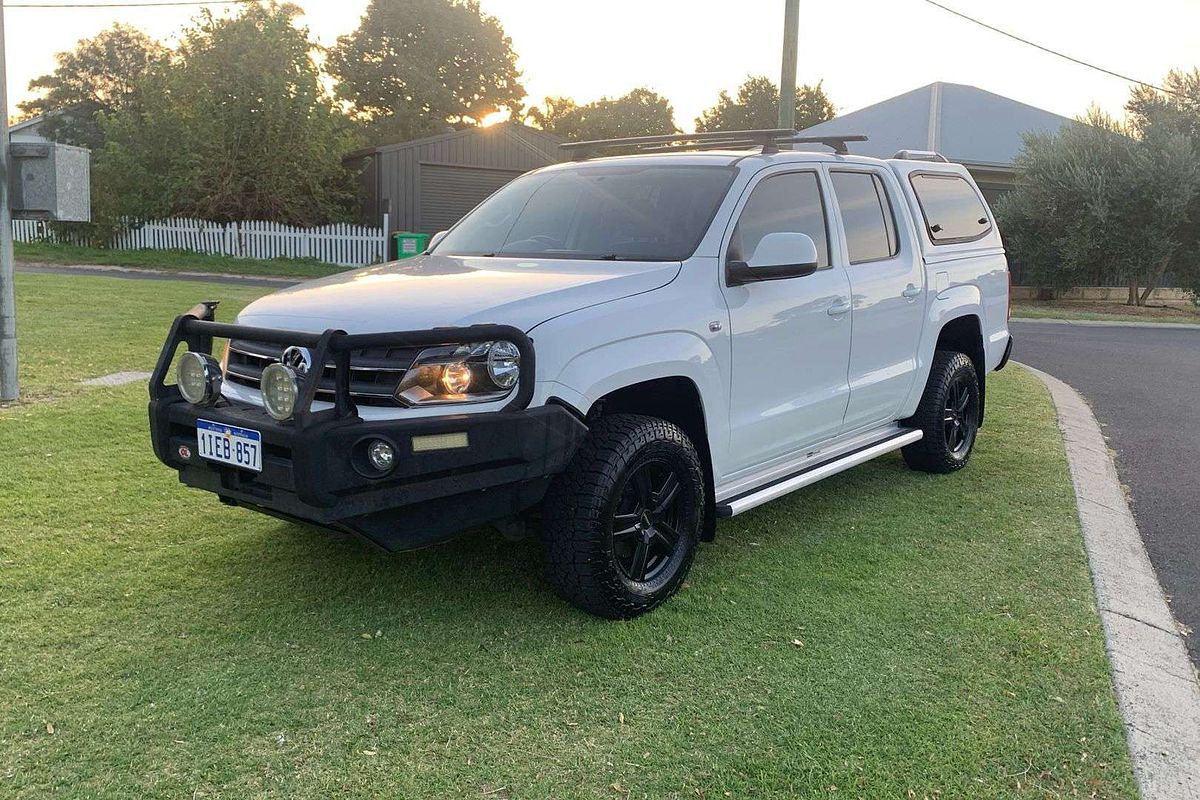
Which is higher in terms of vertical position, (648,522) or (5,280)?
(5,280)

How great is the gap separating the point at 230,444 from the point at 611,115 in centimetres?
6335

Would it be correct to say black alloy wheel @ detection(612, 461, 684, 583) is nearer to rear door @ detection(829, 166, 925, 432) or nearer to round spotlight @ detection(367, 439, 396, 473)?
round spotlight @ detection(367, 439, 396, 473)

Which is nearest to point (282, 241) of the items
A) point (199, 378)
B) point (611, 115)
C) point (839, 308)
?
point (839, 308)

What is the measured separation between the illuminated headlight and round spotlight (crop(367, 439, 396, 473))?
911mm

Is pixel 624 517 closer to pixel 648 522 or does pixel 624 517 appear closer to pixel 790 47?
pixel 648 522

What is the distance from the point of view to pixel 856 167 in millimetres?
5508

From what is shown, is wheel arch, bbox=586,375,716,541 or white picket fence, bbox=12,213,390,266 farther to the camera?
white picket fence, bbox=12,213,390,266

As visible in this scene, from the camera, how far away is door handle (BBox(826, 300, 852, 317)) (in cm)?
486

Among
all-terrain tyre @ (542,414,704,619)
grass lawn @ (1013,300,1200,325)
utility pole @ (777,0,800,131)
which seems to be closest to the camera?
all-terrain tyre @ (542,414,704,619)

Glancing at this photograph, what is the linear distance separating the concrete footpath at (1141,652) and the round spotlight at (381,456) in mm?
2509

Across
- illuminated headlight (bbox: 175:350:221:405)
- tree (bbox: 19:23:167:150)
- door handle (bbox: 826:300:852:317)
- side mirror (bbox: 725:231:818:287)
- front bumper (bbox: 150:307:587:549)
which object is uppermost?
tree (bbox: 19:23:167:150)

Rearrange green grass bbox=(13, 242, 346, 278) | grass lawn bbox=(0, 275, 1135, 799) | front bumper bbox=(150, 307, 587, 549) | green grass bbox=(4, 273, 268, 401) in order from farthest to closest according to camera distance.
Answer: green grass bbox=(13, 242, 346, 278) → green grass bbox=(4, 273, 268, 401) → front bumper bbox=(150, 307, 587, 549) → grass lawn bbox=(0, 275, 1135, 799)

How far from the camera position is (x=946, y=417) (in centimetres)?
621

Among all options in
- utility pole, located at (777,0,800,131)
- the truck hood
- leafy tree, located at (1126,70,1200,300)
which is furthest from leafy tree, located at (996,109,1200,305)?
the truck hood
